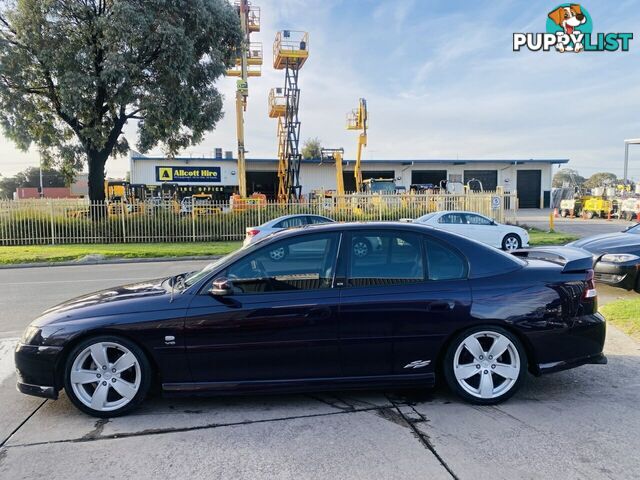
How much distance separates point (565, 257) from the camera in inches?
177

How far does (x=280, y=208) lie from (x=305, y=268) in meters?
17.9

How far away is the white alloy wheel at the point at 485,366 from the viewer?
390 centimetres

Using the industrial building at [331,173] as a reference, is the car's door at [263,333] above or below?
below

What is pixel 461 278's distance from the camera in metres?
3.98

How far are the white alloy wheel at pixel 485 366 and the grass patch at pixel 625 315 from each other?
260cm

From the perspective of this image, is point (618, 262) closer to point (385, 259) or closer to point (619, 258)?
point (619, 258)

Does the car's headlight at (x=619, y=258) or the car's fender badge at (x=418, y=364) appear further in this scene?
the car's headlight at (x=619, y=258)

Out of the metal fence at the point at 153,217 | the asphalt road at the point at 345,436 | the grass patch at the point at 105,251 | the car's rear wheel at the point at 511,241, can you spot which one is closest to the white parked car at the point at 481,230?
the car's rear wheel at the point at 511,241

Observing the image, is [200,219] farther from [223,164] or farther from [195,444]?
[223,164]

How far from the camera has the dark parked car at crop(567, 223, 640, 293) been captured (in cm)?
762

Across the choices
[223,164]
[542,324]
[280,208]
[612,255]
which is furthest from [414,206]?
[223,164]

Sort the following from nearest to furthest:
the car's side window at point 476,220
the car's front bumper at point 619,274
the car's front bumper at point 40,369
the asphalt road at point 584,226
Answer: the car's front bumper at point 40,369
the car's front bumper at point 619,274
the car's side window at point 476,220
the asphalt road at point 584,226

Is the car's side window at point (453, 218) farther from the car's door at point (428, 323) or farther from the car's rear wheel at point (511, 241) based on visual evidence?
the car's door at point (428, 323)

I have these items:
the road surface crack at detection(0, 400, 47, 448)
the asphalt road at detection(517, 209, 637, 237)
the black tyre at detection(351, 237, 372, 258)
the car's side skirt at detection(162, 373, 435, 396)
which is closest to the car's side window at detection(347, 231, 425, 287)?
the black tyre at detection(351, 237, 372, 258)
